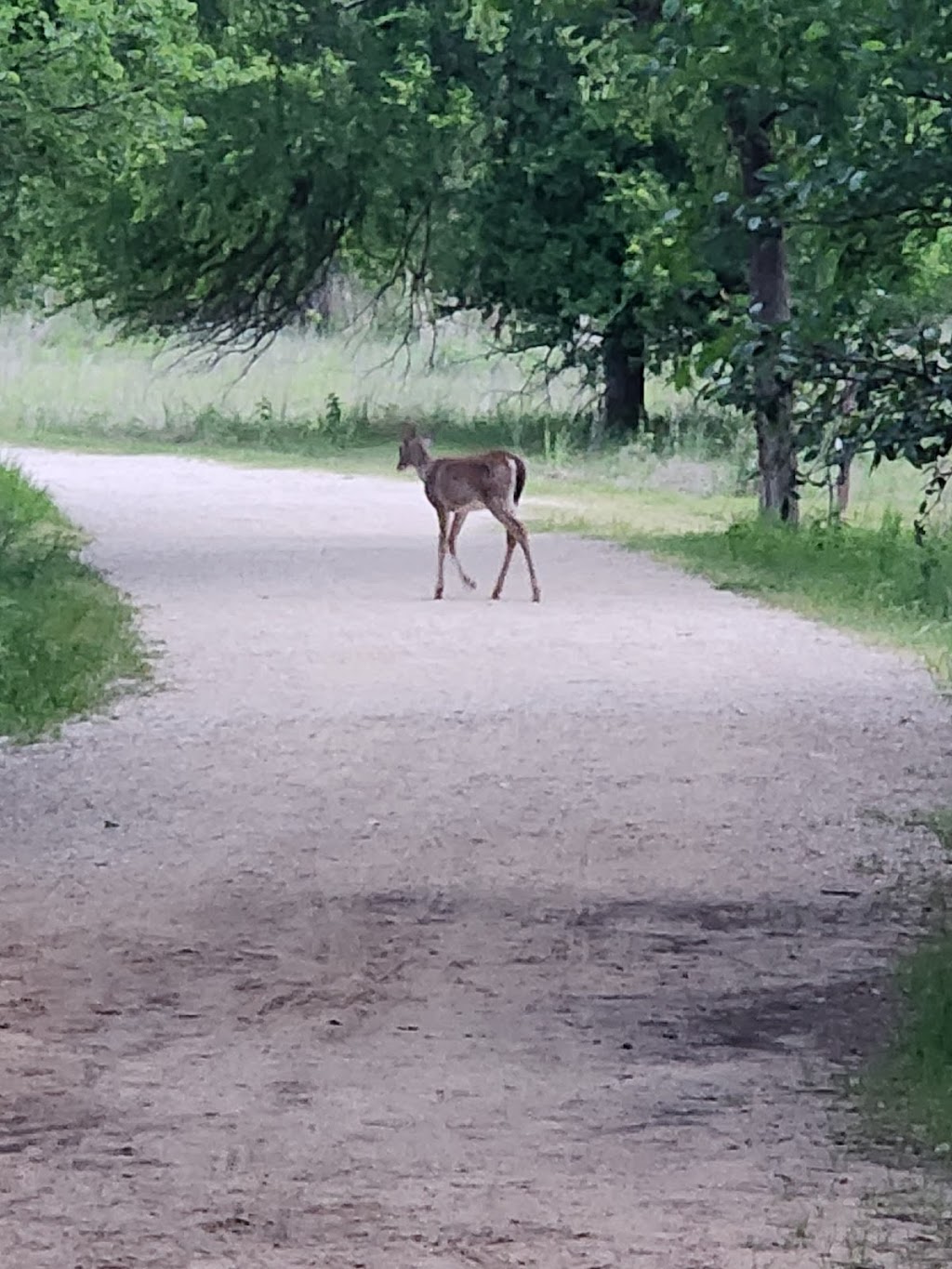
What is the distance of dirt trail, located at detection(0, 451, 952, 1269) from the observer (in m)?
5.02

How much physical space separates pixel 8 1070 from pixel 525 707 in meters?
5.70

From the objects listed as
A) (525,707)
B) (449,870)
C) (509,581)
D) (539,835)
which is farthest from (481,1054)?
(509,581)

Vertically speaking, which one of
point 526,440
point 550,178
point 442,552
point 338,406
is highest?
point 550,178

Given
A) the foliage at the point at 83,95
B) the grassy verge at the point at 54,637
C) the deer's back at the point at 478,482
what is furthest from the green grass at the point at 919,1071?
the foliage at the point at 83,95

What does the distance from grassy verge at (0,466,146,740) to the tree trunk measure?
1492 cm

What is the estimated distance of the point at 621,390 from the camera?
33938 mm

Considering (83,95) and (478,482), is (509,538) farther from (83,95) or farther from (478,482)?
(83,95)

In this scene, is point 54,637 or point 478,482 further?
point 478,482

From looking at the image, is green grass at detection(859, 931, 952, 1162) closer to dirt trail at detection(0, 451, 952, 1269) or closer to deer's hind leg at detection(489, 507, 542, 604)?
dirt trail at detection(0, 451, 952, 1269)

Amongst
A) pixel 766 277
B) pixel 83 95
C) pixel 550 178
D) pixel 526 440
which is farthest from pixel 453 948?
pixel 526 440

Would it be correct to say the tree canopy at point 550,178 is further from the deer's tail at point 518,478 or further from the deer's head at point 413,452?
the deer's head at point 413,452

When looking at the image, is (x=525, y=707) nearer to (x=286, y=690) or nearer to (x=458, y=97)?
(x=286, y=690)

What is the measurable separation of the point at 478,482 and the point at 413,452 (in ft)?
3.46

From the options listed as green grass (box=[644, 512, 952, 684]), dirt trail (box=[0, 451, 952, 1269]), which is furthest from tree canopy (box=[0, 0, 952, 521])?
dirt trail (box=[0, 451, 952, 1269])
